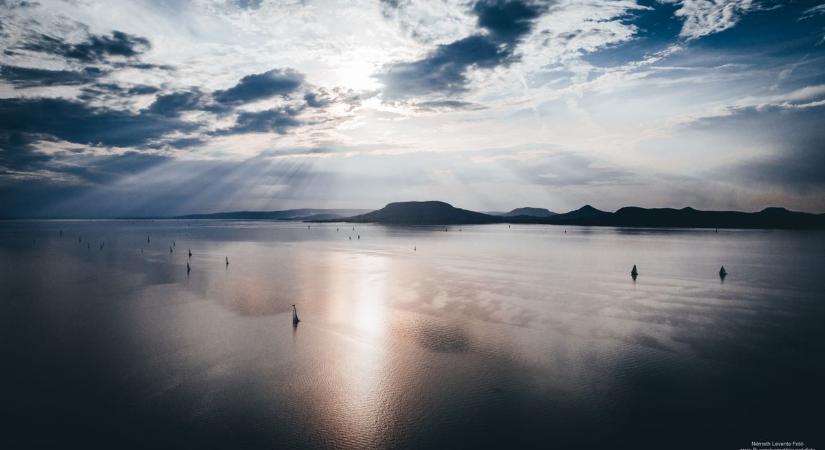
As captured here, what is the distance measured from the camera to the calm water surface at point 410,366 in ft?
41.6

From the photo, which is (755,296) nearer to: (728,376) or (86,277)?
(728,376)

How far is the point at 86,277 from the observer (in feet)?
143

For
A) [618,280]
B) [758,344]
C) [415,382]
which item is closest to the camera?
[415,382]

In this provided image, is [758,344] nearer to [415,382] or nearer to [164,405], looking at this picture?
[415,382]

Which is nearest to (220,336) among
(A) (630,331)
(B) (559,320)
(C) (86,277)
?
(B) (559,320)

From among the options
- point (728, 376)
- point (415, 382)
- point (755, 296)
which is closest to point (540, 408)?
point (415, 382)

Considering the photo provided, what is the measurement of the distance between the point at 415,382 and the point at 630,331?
47.1ft

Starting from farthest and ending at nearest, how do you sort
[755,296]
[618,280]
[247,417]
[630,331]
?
[618,280] < [755,296] < [630,331] < [247,417]

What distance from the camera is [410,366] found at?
59.2 feet

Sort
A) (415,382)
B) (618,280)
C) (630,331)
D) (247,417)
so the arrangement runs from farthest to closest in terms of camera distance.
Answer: (618,280) → (630,331) → (415,382) → (247,417)

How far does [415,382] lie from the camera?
1627 centimetres

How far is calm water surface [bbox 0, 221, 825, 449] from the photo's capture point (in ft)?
41.6

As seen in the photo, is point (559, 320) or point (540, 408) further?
point (559, 320)

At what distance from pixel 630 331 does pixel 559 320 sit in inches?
162
